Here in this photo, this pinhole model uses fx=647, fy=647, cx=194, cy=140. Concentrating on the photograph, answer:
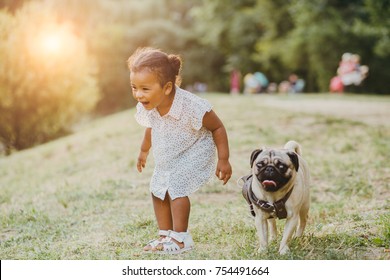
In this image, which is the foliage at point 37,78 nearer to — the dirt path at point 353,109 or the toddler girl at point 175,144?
the dirt path at point 353,109

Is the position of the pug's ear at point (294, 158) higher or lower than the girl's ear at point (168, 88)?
lower

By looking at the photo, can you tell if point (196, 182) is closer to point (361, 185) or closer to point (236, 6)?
point (361, 185)

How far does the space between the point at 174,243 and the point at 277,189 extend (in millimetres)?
739

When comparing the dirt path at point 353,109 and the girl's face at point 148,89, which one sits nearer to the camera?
the girl's face at point 148,89

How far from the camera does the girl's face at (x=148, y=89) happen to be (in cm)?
360

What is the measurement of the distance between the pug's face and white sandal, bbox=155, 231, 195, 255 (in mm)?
640

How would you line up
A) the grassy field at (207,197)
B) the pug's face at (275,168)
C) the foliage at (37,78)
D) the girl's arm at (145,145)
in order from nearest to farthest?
1. the pug's face at (275,168)
2. the grassy field at (207,197)
3. the girl's arm at (145,145)
4. the foliage at (37,78)

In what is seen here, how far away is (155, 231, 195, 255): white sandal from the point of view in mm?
3711

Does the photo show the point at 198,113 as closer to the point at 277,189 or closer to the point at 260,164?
the point at 260,164

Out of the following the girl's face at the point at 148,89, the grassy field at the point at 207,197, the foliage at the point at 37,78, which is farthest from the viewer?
the foliage at the point at 37,78

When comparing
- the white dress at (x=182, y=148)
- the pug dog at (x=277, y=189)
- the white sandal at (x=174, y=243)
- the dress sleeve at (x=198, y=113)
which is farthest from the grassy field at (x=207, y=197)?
the dress sleeve at (x=198, y=113)

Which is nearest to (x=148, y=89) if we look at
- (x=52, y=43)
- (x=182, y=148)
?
(x=182, y=148)

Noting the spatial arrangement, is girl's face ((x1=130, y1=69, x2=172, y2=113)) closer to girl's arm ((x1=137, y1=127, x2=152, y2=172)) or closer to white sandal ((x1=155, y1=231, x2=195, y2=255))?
girl's arm ((x1=137, y1=127, x2=152, y2=172))

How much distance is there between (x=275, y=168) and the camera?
129 inches
